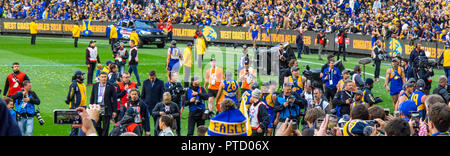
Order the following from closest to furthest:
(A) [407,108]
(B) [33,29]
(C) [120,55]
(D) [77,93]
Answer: (A) [407,108], (D) [77,93], (C) [120,55], (B) [33,29]

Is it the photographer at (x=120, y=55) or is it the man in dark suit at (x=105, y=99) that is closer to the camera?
the man in dark suit at (x=105, y=99)

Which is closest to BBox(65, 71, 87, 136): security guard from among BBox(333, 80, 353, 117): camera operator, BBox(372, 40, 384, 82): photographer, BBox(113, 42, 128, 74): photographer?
BBox(333, 80, 353, 117): camera operator

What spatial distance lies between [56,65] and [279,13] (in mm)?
16410

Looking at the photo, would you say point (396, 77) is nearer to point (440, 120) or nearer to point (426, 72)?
point (426, 72)

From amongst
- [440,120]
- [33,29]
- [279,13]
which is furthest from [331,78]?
[33,29]

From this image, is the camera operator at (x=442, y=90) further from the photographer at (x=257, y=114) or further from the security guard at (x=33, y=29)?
the security guard at (x=33, y=29)

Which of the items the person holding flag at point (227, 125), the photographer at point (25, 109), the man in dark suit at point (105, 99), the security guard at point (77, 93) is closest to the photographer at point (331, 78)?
the man in dark suit at point (105, 99)

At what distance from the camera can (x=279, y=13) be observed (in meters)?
38.1

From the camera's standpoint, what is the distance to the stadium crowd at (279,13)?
3062cm

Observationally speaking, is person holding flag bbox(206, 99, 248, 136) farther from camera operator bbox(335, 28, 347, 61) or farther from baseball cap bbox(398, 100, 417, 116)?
camera operator bbox(335, 28, 347, 61)

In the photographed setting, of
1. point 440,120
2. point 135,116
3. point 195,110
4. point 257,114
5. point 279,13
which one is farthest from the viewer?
point 279,13

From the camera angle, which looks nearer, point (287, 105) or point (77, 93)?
point (287, 105)

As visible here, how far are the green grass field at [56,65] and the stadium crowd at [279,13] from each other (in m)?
2.84
